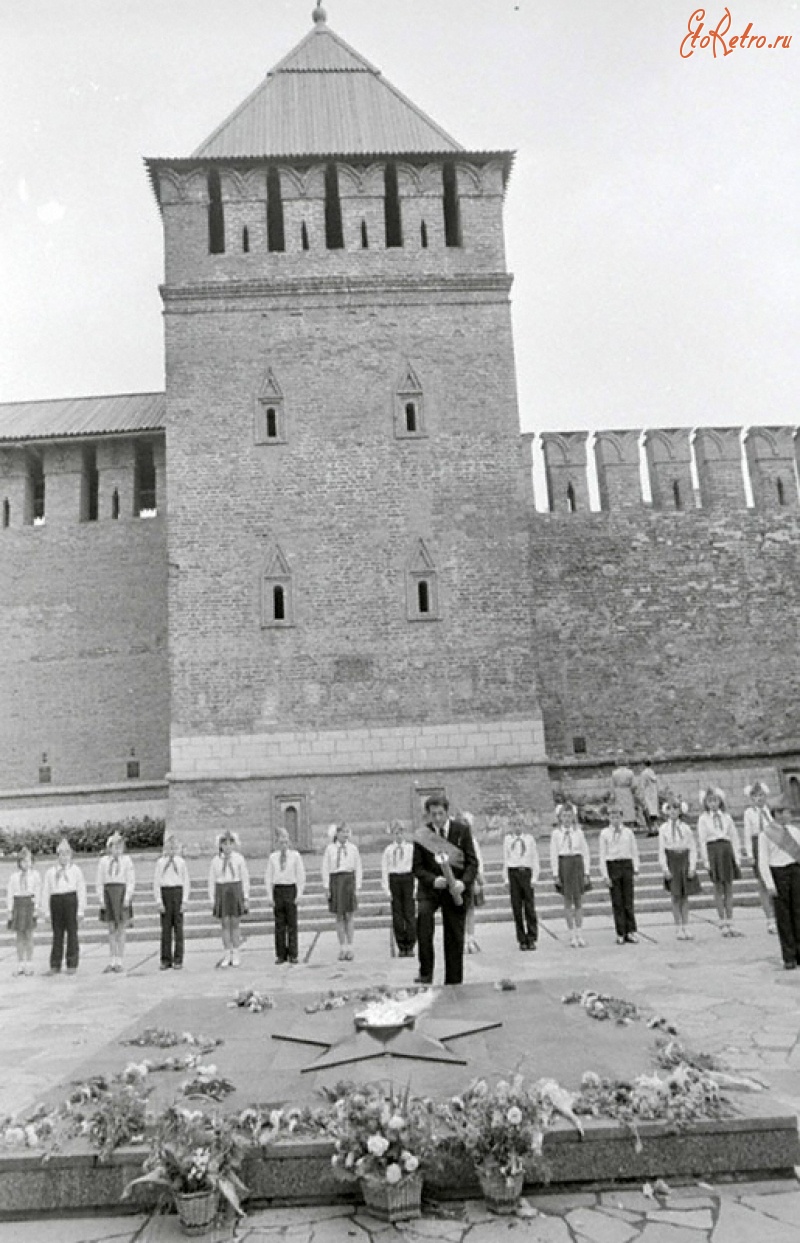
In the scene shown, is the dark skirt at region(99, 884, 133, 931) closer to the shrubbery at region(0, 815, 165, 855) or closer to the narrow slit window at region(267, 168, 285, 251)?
the shrubbery at region(0, 815, 165, 855)

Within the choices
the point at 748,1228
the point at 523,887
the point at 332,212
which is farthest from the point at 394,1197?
the point at 332,212

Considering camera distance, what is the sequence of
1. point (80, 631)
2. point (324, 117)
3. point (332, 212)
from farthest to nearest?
point (80, 631)
point (324, 117)
point (332, 212)

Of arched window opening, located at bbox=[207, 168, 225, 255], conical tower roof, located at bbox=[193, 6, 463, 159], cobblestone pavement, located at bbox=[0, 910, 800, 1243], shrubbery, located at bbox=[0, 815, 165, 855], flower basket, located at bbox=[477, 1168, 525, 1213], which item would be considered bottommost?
cobblestone pavement, located at bbox=[0, 910, 800, 1243]

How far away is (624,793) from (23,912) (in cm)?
1040

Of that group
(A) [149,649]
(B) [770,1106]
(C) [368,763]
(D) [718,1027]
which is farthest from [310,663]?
(B) [770,1106]

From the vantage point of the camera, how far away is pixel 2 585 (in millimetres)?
22094

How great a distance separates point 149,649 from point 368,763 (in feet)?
23.1

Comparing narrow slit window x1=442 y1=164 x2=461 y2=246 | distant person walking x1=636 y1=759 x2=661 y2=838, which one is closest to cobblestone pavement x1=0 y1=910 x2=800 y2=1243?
distant person walking x1=636 y1=759 x2=661 y2=838

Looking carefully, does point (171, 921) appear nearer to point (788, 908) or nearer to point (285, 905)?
point (285, 905)

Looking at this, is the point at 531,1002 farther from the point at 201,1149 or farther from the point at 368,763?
the point at 368,763

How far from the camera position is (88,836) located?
726 inches

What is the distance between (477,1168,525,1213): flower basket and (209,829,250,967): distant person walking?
722 centimetres

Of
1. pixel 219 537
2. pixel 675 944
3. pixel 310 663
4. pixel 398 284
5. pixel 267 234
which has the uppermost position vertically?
pixel 267 234

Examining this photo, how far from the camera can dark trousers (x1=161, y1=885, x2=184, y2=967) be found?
33.9 feet
